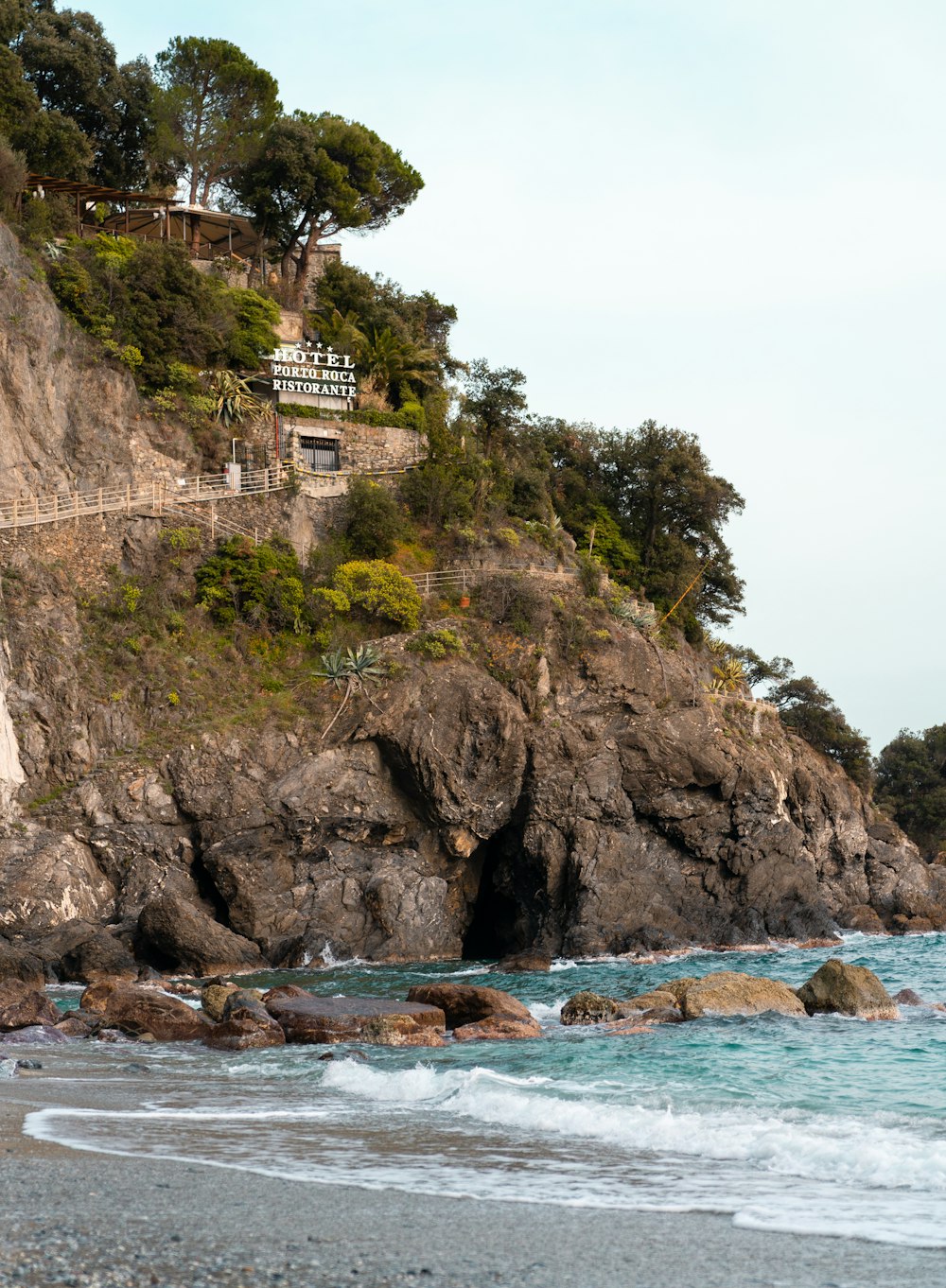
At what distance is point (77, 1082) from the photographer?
18312 mm

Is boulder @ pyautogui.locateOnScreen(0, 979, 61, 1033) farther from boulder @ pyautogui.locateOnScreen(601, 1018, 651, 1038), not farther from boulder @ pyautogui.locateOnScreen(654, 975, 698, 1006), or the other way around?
boulder @ pyautogui.locateOnScreen(654, 975, 698, 1006)

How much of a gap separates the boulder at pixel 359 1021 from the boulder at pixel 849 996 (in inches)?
320

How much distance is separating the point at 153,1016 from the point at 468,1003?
6275 millimetres

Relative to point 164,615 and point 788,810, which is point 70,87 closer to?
point 164,615

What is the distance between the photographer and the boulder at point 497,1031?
24.2 m

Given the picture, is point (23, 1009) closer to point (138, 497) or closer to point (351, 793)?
point (351, 793)

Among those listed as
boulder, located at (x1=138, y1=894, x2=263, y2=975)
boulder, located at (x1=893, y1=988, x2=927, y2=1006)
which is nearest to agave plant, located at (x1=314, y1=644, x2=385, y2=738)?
boulder, located at (x1=138, y1=894, x2=263, y2=975)

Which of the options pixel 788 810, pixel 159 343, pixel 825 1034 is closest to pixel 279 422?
pixel 159 343

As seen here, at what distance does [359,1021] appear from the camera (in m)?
24.3

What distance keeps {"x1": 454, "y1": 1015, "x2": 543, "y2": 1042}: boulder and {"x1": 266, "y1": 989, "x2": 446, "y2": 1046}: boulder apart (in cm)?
51

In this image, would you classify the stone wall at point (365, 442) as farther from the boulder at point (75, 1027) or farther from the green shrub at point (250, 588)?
the boulder at point (75, 1027)

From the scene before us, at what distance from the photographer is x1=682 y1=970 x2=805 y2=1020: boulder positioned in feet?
85.7

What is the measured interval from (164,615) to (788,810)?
2567 centimetres

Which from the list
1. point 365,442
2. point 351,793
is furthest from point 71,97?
point 351,793
